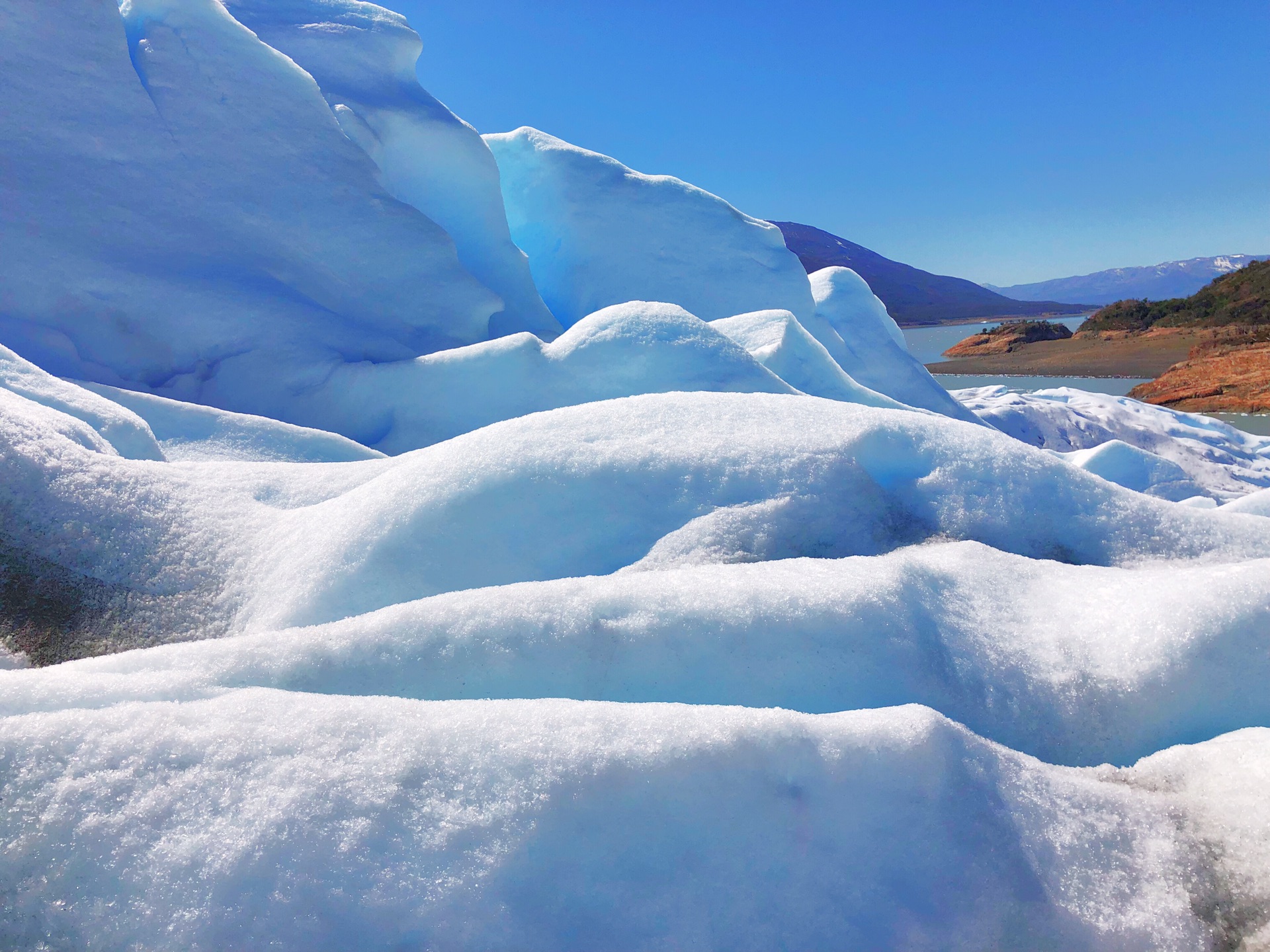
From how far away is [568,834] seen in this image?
1.03 meters

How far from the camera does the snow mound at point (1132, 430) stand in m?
8.23

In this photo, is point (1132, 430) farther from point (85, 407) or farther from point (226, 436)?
point (85, 407)

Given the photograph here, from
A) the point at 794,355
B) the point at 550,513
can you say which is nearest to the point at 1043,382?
the point at 794,355

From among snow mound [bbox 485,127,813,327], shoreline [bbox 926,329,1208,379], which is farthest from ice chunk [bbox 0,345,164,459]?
shoreline [bbox 926,329,1208,379]

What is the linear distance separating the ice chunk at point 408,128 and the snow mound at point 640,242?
2.61ft

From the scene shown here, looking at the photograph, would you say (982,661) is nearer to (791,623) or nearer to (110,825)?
(791,623)

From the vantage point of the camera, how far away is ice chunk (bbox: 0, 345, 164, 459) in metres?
2.60

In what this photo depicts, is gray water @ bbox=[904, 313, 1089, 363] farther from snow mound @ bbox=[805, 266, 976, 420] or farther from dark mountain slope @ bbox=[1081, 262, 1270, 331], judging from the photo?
snow mound @ bbox=[805, 266, 976, 420]

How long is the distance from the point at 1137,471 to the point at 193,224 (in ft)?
18.8

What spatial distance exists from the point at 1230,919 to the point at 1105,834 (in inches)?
6.3

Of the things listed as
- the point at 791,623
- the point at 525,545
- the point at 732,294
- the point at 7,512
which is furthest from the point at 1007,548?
Result: the point at 732,294

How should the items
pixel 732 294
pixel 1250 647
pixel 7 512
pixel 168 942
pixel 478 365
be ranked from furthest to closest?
pixel 732 294 → pixel 478 365 → pixel 7 512 → pixel 1250 647 → pixel 168 942

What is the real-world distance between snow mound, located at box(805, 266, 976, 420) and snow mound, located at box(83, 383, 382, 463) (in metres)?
4.59

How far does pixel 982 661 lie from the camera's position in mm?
1504
